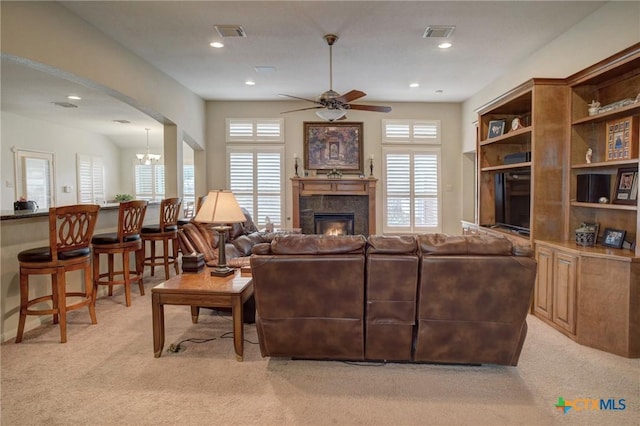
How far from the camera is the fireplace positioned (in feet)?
23.2

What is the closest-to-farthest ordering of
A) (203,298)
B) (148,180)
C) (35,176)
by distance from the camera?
(203,298) → (35,176) → (148,180)

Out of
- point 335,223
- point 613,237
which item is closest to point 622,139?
point 613,237

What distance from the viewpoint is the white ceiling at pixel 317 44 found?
354cm

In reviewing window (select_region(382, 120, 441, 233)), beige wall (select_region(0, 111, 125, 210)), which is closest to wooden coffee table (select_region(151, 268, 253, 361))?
window (select_region(382, 120, 441, 233))

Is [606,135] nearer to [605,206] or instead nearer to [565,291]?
Result: [605,206]

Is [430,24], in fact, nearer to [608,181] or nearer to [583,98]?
[583,98]

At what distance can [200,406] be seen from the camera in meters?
2.14

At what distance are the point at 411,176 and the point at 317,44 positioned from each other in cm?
362

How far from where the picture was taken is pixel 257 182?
725 centimetres

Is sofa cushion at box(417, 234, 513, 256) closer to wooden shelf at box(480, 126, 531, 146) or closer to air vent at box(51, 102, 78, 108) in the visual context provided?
wooden shelf at box(480, 126, 531, 146)

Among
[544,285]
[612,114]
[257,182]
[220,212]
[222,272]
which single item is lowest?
[544,285]

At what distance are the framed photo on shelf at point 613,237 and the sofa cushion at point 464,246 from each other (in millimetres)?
1524

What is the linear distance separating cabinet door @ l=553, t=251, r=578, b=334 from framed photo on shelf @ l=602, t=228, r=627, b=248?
42 centimetres

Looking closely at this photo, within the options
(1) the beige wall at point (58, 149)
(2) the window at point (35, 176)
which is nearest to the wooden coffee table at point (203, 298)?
(1) the beige wall at point (58, 149)
